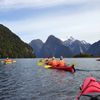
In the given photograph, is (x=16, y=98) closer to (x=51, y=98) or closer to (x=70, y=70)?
(x=51, y=98)

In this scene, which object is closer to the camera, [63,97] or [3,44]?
[63,97]

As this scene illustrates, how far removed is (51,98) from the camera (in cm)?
929

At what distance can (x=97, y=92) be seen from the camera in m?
5.75

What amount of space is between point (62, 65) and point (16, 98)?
60.7 ft

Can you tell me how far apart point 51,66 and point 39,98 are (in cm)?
2040

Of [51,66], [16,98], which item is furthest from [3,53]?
[16,98]

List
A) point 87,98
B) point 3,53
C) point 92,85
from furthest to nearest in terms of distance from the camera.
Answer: point 3,53 → point 92,85 → point 87,98

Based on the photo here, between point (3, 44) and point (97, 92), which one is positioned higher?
point (3, 44)

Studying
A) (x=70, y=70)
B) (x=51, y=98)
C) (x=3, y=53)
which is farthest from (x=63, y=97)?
(x=3, y=53)

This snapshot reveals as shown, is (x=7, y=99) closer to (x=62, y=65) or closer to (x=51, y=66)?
(x=62, y=65)

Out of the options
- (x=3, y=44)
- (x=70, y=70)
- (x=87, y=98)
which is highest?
(x=3, y=44)

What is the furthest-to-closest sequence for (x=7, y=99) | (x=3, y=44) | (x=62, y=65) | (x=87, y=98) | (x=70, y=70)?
(x=3, y=44) < (x=62, y=65) < (x=70, y=70) < (x=7, y=99) < (x=87, y=98)

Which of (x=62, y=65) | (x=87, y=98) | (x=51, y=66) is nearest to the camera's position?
(x=87, y=98)

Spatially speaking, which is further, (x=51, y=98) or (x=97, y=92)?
(x=51, y=98)
